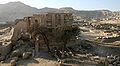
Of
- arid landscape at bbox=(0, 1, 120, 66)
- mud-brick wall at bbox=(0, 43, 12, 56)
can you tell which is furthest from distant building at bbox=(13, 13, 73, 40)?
mud-brick wall at bbox=(0, 43, 12, 56)

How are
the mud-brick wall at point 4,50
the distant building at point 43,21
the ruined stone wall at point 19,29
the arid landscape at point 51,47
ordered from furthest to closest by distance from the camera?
1. the distant building at point 43,21
2. the ruined stone wall at point 19,29
3. the mud-brick wall at point 4,50
4. the arid landscape at point 51,47

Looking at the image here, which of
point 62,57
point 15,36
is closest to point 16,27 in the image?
point 15,36

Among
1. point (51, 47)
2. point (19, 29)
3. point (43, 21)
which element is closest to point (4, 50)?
point (19, 29)

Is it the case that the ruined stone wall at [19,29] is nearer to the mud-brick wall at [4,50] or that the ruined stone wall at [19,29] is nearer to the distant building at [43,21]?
the distant building at [43,21]

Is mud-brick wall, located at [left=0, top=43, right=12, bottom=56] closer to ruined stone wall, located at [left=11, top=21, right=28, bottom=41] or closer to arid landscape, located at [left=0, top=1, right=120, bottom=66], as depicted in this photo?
arid landscape, located at [left=0, top=1, right=120, bottom=66]

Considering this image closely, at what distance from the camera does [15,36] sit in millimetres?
39094

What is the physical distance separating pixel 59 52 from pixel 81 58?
141 inches

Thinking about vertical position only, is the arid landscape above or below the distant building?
below

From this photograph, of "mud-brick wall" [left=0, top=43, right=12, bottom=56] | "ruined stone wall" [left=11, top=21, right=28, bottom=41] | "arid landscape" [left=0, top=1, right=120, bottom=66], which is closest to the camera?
"arid landscape" [left=0, top=1, right=120, bottom=66]

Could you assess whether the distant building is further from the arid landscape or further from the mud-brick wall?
the mud-brick wall

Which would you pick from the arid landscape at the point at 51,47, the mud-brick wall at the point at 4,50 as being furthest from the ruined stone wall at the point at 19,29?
the mud-brick wall at the point at 4,50

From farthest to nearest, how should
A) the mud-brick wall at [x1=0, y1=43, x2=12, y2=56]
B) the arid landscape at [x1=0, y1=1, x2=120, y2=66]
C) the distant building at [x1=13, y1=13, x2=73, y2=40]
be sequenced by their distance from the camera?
1. the distant building at [x1=13, y1=13, x2=73, y2=40]
2. the mud-brick wall at [x1=0, y1=43, x2=12, y2=56]
3. the arid landscape at [x1=0, y1=1, x2=120, y2=66]

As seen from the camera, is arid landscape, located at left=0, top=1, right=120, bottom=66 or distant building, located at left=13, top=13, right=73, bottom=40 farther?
distant building, located at left=13, top=13, right=73, bottom=40

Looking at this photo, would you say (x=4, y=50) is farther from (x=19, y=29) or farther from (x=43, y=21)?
(x=43, y=21)
